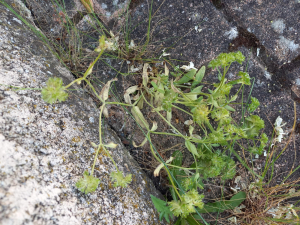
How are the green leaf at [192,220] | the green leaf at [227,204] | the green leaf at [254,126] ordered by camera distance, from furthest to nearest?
the green leaf at [227,204]
the green leaf at [192,220]
the green leaf at [254,126]

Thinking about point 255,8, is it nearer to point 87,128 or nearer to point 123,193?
point 87,128

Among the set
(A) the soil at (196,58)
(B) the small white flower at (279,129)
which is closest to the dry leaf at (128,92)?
(A) the soil at (196,58)

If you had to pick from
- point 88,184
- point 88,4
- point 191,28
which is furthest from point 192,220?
point 88,4

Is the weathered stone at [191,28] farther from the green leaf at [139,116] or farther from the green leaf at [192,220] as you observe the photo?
the green leaf at [192,220]

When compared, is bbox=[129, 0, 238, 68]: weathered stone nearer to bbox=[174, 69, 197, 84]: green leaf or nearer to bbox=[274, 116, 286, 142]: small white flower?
bbox=[174, 69, 197, 84]: green leaf

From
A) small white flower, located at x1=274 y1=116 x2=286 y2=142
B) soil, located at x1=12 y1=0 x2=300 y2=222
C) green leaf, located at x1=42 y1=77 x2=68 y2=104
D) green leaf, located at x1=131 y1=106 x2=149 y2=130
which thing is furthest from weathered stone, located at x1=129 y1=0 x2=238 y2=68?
green leaf, located at x1=42 y1=77 x2=68 y2=104

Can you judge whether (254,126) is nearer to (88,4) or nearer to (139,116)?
(139,116)

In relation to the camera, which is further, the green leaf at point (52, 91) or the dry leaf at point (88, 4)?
the dry leaf at point (88, 4)

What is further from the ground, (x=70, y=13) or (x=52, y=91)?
(x=70, y=13)
